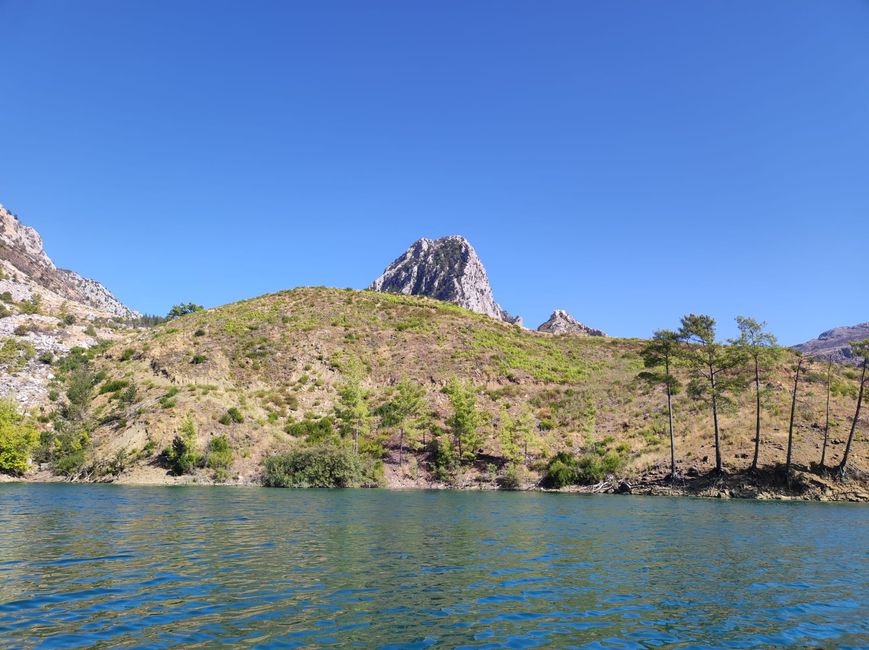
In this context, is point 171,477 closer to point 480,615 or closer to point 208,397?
point 208,397

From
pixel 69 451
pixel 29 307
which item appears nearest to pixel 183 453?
pixel 69 451

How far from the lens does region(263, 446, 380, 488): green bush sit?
2382 inches

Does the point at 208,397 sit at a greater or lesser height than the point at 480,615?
greater

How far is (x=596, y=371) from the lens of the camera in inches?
4001

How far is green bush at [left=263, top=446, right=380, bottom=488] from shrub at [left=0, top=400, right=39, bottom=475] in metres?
27.0

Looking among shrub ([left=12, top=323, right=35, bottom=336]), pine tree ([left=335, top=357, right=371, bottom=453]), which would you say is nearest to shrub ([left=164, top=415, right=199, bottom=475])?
pine tree ([left=335, top=357, right=371, bottom=453])

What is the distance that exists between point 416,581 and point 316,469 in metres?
47.5

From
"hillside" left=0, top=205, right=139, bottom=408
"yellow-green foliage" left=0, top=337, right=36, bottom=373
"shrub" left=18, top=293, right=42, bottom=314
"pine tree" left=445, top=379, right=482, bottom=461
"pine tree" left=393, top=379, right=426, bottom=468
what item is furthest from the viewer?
"shrub" left=18, top=293, right=42, bottom=314

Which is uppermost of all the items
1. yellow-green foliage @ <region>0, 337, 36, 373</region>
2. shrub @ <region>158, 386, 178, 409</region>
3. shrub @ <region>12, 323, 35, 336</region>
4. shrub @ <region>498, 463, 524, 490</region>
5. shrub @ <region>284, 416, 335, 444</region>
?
shrub @ <region>12, 323, 35, 336</region>

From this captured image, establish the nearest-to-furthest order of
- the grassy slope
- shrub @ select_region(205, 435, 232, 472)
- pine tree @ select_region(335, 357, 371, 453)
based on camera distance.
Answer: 1. shrub @ select_region(205, 435, 232, 472)
2. the grassy slope
3. pine tree @ select_region(335, 357, 371, 453)

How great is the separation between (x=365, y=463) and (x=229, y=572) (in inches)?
1964

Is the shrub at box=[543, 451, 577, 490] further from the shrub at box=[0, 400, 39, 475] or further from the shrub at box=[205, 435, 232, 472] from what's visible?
the shrub at box=[0, 400, 39, 475]

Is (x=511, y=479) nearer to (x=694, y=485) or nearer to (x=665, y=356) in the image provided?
(x=694, y=485)

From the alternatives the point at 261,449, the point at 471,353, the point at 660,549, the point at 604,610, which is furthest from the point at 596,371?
the point at 604,610
